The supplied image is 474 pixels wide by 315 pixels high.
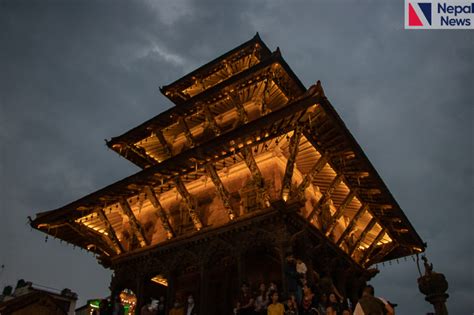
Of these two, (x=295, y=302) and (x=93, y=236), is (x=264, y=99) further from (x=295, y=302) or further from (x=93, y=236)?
(x=295, y=302)

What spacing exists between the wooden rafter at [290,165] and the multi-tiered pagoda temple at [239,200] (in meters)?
0.04

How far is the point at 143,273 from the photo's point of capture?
1984 cm

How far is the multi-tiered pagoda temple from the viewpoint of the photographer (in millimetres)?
16828

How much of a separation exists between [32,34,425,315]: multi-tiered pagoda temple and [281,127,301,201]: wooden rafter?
43mm

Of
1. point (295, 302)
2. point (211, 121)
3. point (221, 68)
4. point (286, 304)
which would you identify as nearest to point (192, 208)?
point (211, 121)

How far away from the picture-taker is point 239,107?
20859mm

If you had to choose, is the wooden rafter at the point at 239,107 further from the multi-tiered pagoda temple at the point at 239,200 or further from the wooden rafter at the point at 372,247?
the wooden rafter at the point at 372,247

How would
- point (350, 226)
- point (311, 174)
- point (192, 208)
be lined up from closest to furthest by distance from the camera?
point (311, 174), point (192, 208), point (350, 226)

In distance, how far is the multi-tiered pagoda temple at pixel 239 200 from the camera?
16.8 meters

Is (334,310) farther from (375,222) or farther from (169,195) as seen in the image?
(169,195)

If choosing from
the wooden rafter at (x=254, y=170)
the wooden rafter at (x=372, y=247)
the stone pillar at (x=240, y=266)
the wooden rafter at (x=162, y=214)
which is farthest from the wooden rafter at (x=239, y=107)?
the wooden rafter at (x=372, y=247)

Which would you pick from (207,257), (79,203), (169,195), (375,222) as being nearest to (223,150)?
(207,257)

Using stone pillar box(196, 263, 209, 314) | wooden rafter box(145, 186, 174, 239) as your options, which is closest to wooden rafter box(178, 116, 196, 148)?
wooden rafter box(145, 186, 174, 239)

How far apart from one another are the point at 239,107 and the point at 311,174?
17.5 feet
